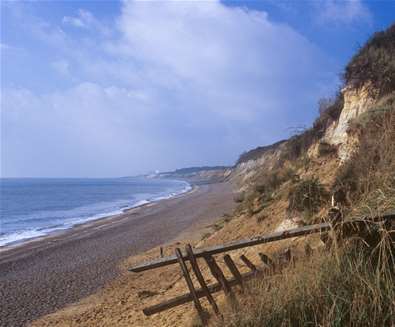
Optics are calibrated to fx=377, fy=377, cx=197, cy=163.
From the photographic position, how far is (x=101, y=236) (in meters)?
22.5

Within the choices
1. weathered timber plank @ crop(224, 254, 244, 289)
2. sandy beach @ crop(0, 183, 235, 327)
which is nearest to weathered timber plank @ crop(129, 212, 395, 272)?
weathered timber plank @ crop(224, 254, 244, 289)

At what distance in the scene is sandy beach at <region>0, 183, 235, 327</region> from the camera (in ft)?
36.1

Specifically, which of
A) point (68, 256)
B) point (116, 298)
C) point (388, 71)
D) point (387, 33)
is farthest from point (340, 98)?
point (68, 256)

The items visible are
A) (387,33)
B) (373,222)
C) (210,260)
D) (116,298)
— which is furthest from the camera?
(387,33)

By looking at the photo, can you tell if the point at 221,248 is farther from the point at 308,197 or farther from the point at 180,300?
the point at 308,197

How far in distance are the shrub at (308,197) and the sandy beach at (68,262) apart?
670 centimetres

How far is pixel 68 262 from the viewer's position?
52.8 ft

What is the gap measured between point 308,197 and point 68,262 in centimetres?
1115

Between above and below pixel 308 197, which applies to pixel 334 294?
below

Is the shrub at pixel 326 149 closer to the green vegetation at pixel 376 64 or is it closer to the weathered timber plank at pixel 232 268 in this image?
the green vegetation at pixel 376 64

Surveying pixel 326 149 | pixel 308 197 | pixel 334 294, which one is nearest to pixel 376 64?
pixel 326 149

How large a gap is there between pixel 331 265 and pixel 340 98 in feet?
49.8

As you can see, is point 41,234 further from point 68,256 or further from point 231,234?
point 231,234

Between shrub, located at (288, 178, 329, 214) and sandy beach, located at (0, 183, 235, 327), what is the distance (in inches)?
264
